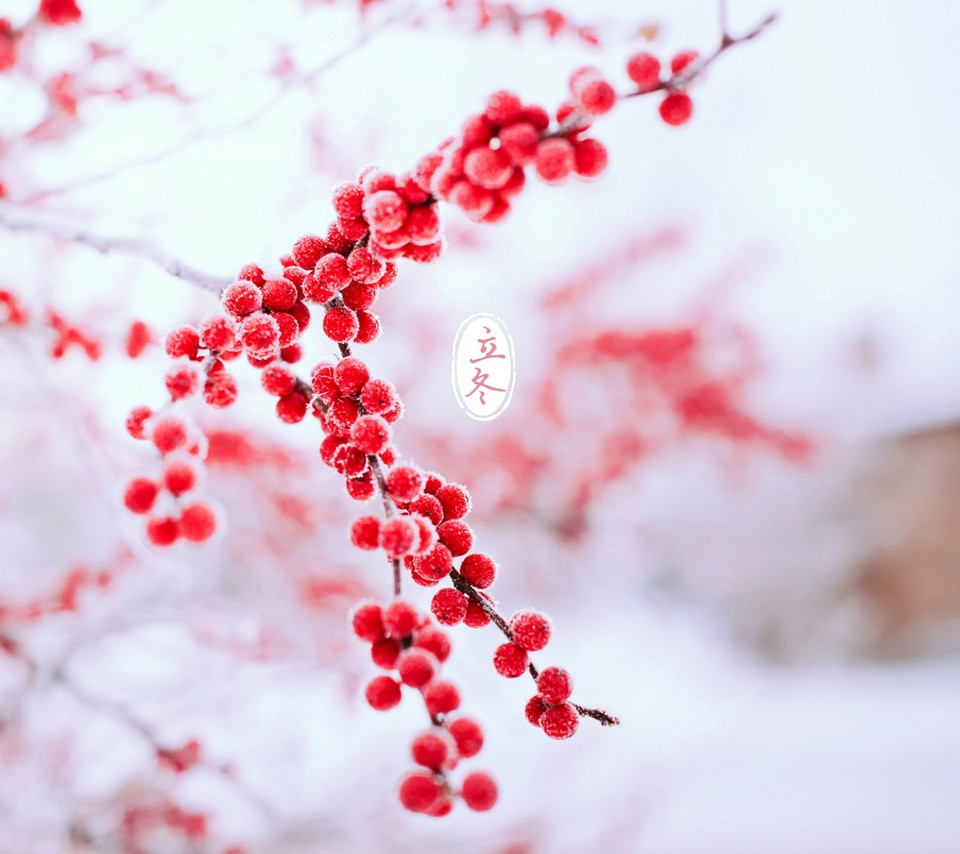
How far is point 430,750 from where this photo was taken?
0.28 m

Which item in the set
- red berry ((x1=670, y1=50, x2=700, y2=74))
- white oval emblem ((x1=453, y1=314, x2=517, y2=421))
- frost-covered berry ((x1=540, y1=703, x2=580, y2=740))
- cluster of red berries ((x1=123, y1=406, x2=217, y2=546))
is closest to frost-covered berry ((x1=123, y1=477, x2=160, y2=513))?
cluster of red berries ((x1=123, y1=406, x2=217, y2=546))

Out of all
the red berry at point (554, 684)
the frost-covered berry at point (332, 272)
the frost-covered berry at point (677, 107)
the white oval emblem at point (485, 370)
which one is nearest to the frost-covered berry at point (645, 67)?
the frost-covered berry at point (677, 107)

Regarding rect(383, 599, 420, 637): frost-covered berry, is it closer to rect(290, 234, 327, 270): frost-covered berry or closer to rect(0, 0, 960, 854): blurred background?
rect(290, 234, 327, 270): frost-covered berry

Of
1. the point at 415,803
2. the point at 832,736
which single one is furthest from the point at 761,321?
the point at 415,803

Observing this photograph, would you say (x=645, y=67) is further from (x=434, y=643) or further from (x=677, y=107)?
(x=434, y=643)

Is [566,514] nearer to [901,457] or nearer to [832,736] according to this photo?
[832,736]

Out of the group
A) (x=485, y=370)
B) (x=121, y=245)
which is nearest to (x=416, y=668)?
(x=121, y=245)

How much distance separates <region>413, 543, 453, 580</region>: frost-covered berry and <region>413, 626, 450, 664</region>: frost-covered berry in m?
0.02

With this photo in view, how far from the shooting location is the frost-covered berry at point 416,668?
0.84 feet

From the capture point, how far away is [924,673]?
1.66 metres

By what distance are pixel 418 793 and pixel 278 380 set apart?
7.8 inches

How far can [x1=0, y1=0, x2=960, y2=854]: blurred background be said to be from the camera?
41.4 inches

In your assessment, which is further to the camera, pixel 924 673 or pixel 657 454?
pixel 657 454

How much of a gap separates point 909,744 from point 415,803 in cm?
164
